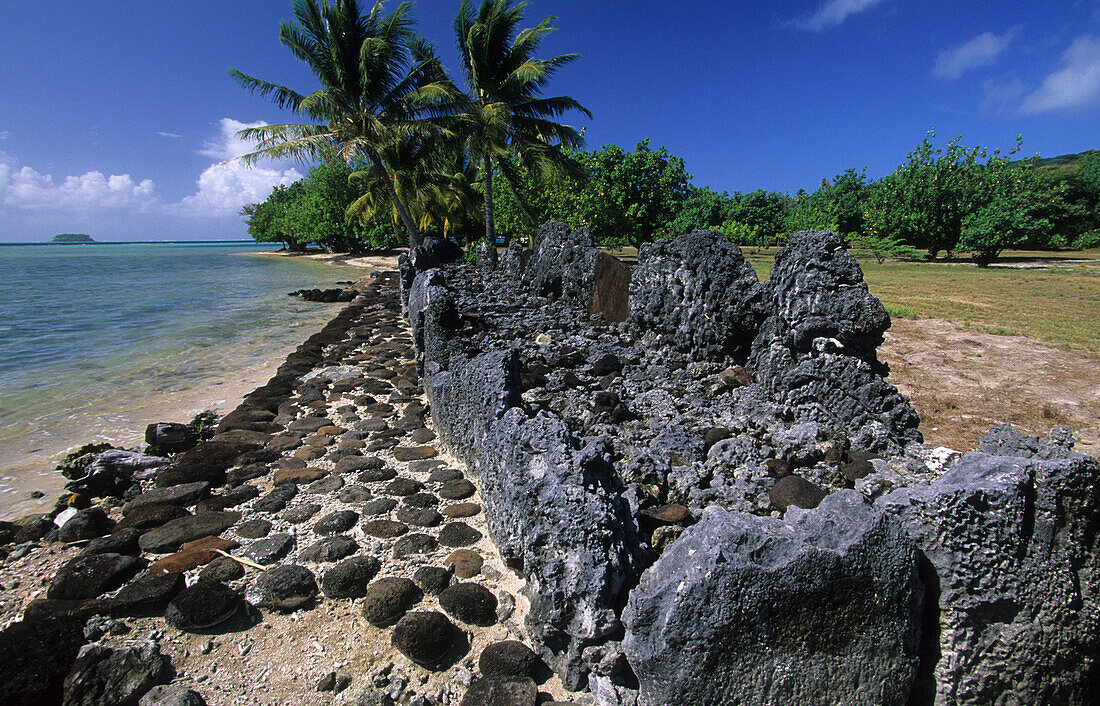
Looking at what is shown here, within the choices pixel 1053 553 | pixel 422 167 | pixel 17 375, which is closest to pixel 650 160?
pixel 422 167

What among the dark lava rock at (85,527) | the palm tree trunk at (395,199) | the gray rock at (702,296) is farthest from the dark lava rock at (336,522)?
the palm tree trunk at (395,199)

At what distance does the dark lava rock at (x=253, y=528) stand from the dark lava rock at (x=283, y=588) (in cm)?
57

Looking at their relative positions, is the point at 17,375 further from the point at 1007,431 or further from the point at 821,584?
the point at 1007,431

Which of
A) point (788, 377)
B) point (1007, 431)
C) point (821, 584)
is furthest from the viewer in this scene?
point (788, 377)

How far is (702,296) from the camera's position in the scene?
19.8 ft

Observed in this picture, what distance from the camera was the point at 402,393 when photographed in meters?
6.81

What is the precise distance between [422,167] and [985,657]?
2276cm

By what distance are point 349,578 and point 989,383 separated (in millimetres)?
6866

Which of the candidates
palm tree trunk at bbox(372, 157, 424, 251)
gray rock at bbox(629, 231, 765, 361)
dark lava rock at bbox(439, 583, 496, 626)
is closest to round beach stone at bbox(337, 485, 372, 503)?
dark lava rock at bbox(439, 583, 496, 626)

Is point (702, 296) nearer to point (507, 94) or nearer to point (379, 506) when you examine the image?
point (379, 506)

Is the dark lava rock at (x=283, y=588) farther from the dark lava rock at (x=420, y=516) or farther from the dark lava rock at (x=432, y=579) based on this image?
the dark lava rock at (x=420, y=516)

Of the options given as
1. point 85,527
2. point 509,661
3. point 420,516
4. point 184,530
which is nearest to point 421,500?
point 420,516

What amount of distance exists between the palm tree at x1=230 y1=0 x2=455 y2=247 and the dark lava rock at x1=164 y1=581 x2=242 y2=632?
54.1 feet

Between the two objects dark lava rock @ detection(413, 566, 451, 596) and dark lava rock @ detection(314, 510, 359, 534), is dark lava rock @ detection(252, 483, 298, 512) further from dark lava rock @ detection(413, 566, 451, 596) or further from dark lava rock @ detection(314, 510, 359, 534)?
dark lava rock @ detection(413, 566, 451, 596)
